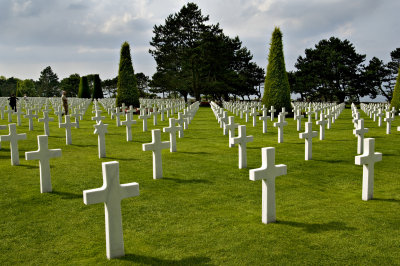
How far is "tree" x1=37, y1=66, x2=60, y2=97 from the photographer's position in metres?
91.7

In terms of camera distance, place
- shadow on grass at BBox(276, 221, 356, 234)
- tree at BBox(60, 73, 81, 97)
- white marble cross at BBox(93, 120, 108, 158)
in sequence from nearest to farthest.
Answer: shadow on grass at BBox(276, 221, 356, 234)
white marble cross at BBox(93, 120, 108, 158)
tree at BBox(60, 73, 81, 97)

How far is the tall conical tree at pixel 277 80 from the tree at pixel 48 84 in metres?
82.4

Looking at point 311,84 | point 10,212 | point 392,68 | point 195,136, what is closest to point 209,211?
point 10,212

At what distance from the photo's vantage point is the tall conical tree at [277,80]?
21625 millimetres

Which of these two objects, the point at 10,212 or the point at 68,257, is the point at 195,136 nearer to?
the point at 10,212

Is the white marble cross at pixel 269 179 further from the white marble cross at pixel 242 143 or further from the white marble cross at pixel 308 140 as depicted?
the white marble cross at pixel 308 140

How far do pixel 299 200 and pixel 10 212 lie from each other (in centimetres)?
412

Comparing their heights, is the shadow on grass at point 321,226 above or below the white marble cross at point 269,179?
below

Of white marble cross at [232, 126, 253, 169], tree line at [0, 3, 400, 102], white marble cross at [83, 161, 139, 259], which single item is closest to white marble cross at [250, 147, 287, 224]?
white marble cross at [83, 161, 139, 259]

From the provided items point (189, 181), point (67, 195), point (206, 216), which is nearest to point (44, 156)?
point (67, 195)

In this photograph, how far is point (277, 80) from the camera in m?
21.8

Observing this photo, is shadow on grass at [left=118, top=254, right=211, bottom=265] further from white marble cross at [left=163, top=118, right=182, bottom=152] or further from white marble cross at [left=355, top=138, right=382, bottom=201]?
white marble cross at [left=163, top=118, right=182, bottom=152]

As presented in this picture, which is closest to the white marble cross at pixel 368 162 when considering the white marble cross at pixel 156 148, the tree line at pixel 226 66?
the white marble cross at pixel 156 148

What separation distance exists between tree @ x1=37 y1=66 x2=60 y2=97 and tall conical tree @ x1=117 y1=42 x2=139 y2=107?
74172 mm
